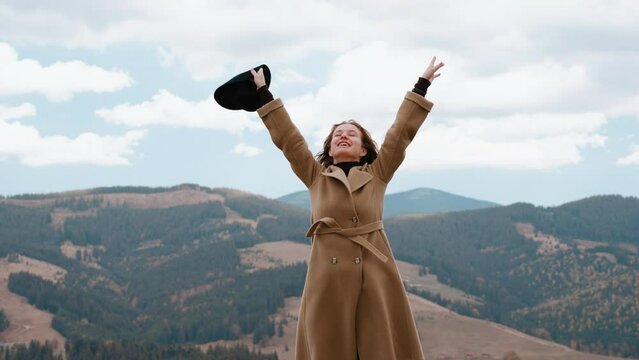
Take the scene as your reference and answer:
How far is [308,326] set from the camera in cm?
927

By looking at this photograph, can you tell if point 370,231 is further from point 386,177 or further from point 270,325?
point 270,325

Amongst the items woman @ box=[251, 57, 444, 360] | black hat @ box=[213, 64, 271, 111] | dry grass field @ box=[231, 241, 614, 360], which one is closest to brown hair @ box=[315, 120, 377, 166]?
woman @ box=[251, 57, 444, 360]

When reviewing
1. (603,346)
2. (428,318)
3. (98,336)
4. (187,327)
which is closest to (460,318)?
(428,318)

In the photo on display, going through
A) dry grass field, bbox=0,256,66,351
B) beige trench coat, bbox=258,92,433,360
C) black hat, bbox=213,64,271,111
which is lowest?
dry grass field, bbox=0,256,66,351

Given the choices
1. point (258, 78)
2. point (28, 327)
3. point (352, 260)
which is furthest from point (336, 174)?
point (28, 327)

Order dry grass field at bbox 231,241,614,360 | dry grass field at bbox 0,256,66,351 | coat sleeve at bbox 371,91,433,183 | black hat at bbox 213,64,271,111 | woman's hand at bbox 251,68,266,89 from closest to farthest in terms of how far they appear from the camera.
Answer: coat sleeve at bbox 371,91,433,183, woman's hand at bbox 251,68,266,89, black hat at bbox 213,64,271,111, dry grass field at bbox 231,241,614,360, dry grass field at bbox 0,256,66,351

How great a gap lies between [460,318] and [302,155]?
177 meters

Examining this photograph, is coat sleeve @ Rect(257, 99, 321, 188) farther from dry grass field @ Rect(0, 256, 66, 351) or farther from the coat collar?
dry grass field @ Rect(0, 256, 66, 351)

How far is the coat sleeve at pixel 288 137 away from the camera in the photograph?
9.70m

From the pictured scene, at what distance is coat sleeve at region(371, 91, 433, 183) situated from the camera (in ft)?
31.7

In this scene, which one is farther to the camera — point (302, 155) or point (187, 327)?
point (187, 327)

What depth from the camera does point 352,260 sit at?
9281 mm

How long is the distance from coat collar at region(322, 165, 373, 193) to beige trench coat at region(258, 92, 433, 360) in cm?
1

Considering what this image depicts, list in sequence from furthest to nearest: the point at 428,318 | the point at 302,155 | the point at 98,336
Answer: the point at 98,336
the point at 428,318
the point at 302,155
